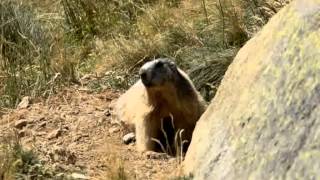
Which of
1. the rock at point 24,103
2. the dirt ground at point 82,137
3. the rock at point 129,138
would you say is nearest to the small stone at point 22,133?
the dirt ground at point 82,137

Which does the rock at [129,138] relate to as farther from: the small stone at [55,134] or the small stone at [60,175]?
the small stone at [60,175]

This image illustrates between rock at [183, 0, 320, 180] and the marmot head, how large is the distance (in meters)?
1.53

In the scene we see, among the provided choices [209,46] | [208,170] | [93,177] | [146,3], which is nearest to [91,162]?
[93,177]

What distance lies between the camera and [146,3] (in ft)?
36.2

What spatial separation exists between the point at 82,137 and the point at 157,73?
85cm

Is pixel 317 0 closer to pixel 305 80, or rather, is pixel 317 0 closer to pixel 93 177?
pixel 305 80

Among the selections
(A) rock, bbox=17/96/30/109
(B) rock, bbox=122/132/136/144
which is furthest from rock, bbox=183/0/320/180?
(A) rock, bbox=17/96/30/109

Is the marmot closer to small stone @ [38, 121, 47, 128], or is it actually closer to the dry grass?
small stone @ [38, 121, 47, 128]

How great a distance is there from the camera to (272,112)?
4414mm

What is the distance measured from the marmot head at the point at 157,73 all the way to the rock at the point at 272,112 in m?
1.53

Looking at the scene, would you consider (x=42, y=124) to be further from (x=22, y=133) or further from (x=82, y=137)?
(x=82, y=137)

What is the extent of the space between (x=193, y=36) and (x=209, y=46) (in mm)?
364

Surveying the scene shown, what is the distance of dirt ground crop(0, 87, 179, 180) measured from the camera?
19.2 ft

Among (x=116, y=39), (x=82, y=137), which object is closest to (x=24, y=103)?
(x=82, y=137)
